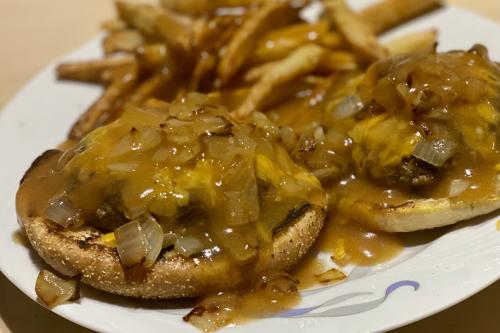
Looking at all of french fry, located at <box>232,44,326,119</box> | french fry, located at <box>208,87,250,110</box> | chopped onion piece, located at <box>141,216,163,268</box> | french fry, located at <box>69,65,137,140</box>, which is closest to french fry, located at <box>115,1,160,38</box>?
french fry, located at <box>69,65,137,140</box>

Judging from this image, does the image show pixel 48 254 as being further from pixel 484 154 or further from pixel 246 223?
pixel 484 154

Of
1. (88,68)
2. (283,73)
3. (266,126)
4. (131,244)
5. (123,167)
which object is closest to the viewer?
(131,244)

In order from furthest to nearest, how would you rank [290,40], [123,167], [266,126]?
[290,40]
[266,126]
[123,167]

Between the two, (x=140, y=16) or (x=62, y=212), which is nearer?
(x=62, y=212)

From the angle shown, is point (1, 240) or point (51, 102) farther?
point (51, 102)

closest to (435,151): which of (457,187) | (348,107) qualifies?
(457,187)

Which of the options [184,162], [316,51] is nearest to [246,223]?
[184,162]

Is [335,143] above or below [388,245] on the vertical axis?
above

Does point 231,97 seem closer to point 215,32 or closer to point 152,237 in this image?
point 215,32

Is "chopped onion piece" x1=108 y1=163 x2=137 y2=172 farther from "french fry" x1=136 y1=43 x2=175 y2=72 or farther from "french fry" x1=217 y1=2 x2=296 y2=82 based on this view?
"french fry" x1=136 y1=43 x2=175 y2=72
